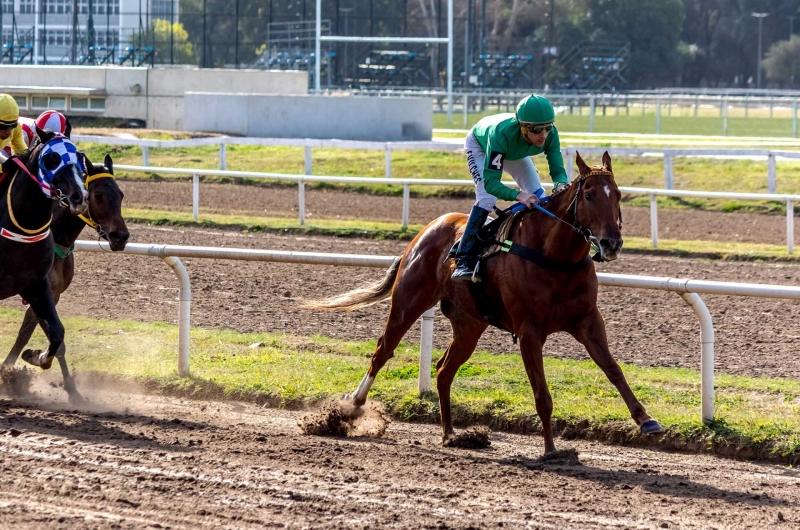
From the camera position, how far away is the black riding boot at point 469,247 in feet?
19.9

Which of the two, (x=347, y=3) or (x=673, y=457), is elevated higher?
(x=347, y=3)

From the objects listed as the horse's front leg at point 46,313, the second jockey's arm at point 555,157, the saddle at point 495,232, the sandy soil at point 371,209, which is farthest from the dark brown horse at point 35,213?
the sandy soil at point 371,209

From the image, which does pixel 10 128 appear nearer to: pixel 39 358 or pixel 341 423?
pixel 39 358

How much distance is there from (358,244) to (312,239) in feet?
2.47

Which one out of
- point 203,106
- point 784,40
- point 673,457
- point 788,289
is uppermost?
point 784,40

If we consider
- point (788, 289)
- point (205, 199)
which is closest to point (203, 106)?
point (205, 199)

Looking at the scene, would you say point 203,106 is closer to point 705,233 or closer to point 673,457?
point 705,233

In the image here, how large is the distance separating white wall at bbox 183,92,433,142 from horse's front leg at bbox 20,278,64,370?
1967 centimetres

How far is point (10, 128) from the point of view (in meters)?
7.26

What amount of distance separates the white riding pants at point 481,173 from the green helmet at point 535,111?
1.61 feet

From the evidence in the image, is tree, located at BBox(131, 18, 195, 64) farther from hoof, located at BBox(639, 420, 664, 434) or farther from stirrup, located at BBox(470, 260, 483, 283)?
hoof, located at BBox(639, 420, 664, 434)

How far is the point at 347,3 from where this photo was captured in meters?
61.8

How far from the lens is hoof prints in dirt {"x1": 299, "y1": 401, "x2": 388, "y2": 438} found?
623 centimetres

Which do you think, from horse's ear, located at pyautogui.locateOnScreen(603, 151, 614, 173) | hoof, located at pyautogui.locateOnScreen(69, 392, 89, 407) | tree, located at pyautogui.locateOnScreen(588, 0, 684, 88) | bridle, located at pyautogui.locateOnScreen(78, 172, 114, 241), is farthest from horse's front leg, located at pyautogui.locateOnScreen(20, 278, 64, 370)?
tree, located at pyautogui.locateOnScreen(588, 0, 684, 88)
